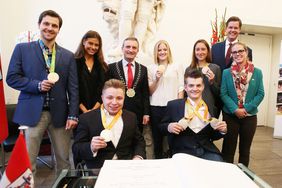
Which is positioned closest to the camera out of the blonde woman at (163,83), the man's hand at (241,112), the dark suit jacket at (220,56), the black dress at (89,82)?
the black dress at (89,82)

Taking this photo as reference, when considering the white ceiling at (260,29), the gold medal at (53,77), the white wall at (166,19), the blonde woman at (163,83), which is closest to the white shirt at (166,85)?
the blonde woman at (163,83)

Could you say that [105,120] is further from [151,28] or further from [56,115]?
[151,28]

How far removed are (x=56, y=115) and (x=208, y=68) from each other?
1.51 m

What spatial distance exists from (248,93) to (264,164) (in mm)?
1627

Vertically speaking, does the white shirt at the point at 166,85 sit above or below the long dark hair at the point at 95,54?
below

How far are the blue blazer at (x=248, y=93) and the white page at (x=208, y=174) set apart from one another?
1.61m

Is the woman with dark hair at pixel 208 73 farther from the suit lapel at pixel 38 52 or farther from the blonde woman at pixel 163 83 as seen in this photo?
the suit lapel at pixel 38 52

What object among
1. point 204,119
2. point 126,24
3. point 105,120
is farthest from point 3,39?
point 204,119

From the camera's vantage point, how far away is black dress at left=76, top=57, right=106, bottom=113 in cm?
232

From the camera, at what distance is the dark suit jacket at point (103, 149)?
1690mm

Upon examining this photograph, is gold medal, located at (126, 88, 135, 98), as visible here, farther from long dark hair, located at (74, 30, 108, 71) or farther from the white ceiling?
the white ceiling

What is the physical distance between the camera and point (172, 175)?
0.89 metres

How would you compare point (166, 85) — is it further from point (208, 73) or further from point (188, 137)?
point (188, 137)

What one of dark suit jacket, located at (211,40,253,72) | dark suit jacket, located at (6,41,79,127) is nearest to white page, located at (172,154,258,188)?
dark suit jacket, located at (6,41,79,127)
